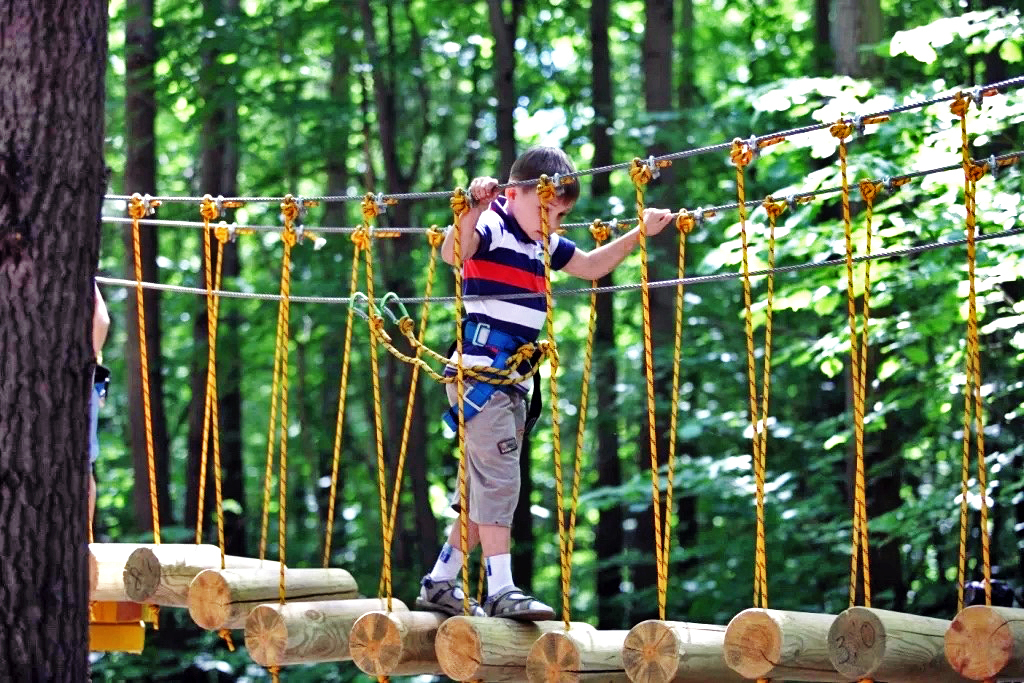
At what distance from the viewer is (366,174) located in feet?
28.7

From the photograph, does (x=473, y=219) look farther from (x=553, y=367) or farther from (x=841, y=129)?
(x=841, y=129)

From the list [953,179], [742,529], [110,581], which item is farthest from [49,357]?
[742,529]

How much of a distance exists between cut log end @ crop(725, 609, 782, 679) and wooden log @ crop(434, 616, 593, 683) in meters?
0.43

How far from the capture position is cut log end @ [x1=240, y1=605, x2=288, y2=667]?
11.2 ft

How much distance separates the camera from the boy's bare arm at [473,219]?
10.3ft

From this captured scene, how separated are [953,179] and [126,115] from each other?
16.5ft

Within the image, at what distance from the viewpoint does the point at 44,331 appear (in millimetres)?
2766

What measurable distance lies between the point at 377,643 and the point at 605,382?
5901 mm

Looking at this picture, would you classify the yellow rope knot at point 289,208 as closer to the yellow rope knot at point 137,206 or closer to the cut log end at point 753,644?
the yellow rope knot at point 137,206

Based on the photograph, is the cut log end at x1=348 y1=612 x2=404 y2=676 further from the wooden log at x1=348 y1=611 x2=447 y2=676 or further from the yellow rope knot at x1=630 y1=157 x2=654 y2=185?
the yellow rope knot at x1=630 y1=157 x2=654 y2=185

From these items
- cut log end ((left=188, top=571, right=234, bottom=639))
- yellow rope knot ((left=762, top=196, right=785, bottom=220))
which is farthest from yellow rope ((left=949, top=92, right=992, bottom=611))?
cut log end ((left=188, top=571, right=234, bottom=639))

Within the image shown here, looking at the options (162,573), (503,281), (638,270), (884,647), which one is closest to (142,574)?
(162,573)

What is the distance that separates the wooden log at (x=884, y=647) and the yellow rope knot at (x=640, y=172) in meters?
1.00

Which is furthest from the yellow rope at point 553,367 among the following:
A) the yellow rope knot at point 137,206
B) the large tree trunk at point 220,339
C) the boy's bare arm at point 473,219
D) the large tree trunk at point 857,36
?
the large tree trunk at point 220,339
